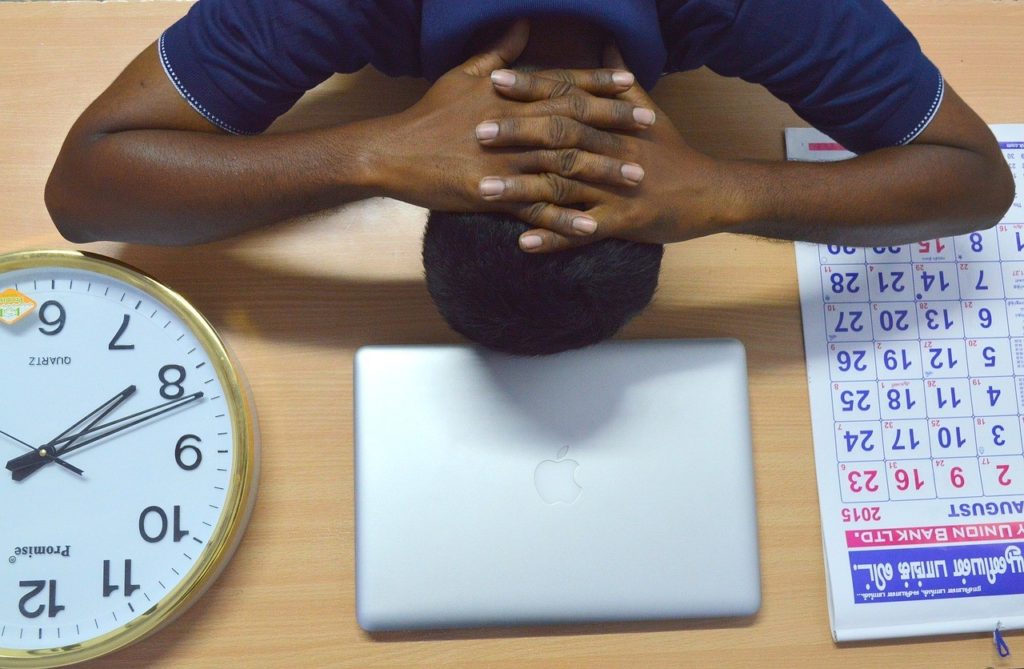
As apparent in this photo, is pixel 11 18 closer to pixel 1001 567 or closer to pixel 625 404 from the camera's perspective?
pixel 625 404

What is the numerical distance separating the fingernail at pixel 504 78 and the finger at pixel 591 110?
0.02 meters

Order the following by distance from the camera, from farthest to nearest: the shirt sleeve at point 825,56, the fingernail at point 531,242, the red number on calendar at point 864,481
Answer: the red number on calendar at point 864,481
the shirt sleeve at point 825,56
the fingernail at point 531,242

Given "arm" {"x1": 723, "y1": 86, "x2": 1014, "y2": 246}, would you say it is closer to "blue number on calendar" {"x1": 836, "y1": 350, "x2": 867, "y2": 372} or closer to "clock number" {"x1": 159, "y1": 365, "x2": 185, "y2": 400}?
"blue number on calendar" {"x1": 836, "y1": 350, "x2": 867, "y2": 372}

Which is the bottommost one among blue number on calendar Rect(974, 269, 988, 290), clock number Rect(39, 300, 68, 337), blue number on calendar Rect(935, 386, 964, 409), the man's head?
blue number on calendar Rect(935, 386, 964, 409)

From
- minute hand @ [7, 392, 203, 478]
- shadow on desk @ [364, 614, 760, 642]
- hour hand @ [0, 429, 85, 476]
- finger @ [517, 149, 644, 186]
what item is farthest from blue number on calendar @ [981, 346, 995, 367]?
hour hand @ [0, 429, 85, 476]

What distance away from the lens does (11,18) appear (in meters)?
0.76

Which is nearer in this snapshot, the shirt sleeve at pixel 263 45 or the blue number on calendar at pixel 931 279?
the shirt sleeve at pixel 263 45

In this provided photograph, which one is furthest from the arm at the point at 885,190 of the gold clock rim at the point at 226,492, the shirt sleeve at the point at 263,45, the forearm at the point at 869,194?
the gold clock rim at the point at 226,492

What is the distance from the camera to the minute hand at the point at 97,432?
0.68 m

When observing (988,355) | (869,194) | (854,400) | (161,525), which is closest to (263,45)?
(161,525)

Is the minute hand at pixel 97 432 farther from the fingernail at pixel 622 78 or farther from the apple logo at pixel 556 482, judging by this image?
the fingernail at pixel 622 78

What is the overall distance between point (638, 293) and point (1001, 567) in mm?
483

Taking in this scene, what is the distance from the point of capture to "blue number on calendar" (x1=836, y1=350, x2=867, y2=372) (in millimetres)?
781

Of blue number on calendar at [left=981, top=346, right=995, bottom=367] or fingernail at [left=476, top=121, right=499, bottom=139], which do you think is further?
blue number on calendar at [left=981, top=346, right=995, bottom=367]
